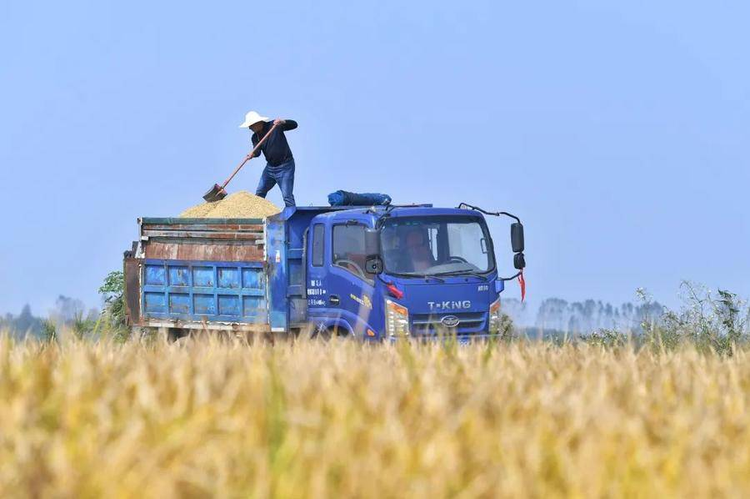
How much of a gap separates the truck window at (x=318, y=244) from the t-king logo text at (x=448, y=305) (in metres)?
2.02

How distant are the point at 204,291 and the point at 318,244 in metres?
3.09

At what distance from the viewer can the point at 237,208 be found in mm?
22016

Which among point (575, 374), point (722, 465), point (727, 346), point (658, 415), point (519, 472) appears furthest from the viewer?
point (727, 346)

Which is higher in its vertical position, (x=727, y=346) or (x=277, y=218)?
(x=277, y=218)

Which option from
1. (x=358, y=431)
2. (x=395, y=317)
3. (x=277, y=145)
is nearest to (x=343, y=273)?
(x=395, y=317)

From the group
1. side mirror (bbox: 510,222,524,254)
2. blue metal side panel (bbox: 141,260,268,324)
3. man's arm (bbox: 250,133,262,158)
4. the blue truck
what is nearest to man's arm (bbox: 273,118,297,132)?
man's arm (bbox: 250,133,262,158)

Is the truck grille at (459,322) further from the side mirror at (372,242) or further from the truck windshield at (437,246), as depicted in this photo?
the side mirror at (372,242)

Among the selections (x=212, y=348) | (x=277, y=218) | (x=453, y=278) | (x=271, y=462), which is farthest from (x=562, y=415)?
(x=277, y=218)

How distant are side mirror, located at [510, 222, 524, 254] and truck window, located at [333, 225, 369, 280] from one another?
8.06 feet

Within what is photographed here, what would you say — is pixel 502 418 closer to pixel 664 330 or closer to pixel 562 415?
pixel 562 415

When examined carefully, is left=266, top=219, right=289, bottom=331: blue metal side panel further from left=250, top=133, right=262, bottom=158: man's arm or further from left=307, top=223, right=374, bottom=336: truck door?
left=250, top=133, right=262, bottom=158: man's arm

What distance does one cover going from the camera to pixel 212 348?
854 cm

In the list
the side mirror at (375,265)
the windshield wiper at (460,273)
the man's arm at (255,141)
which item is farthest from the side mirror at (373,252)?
the man's arm at (255,141)

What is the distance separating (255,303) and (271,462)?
14738 mm
